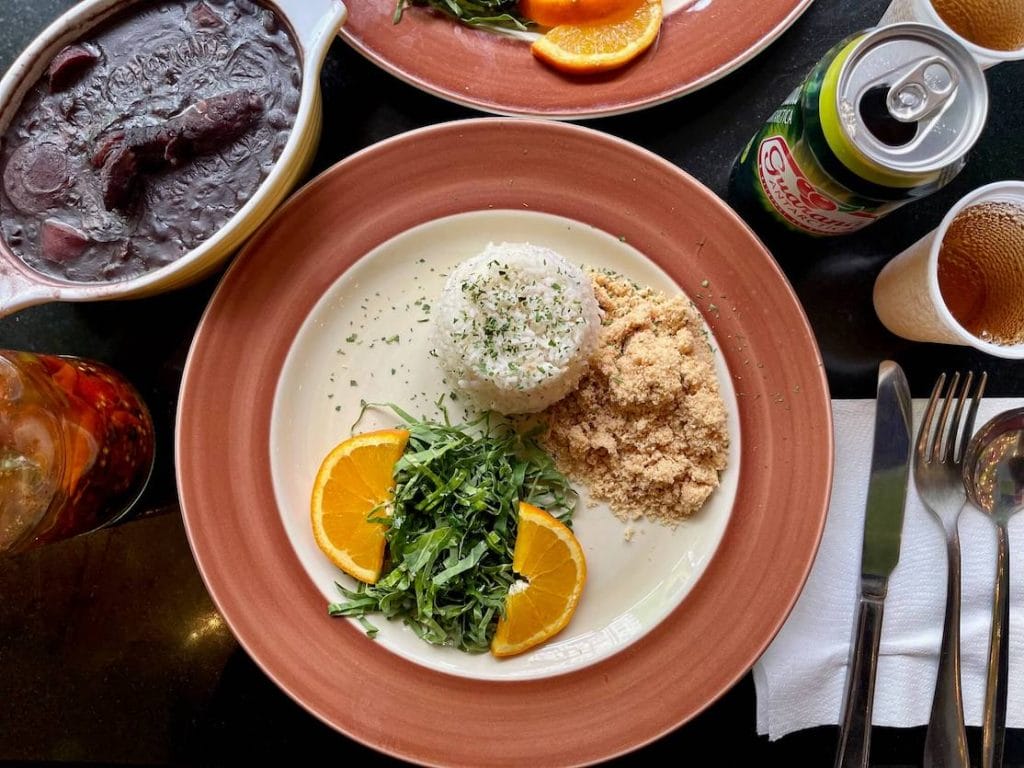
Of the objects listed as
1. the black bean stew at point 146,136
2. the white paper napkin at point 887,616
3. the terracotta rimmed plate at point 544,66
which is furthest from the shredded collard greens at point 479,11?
the white paper napkin at point 887,616

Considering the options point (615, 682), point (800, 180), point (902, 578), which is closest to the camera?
point (800, 180)

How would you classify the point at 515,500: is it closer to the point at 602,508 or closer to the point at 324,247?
the point at 602,508

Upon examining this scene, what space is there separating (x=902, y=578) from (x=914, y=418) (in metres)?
0.29

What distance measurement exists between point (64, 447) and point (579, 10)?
112 centimetres

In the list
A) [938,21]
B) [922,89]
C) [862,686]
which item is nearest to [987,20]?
[938,21]

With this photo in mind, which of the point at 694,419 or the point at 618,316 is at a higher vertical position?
the point at 618,316

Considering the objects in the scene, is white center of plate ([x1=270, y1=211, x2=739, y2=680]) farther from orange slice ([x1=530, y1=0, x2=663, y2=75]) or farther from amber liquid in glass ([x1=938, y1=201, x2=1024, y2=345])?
amber liquid in glass ([x1=938, y1=201, x2=1024, y2=345])

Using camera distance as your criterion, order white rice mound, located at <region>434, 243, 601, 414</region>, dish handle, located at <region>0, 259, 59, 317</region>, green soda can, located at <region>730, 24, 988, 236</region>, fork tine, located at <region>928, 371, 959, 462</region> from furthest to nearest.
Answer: fork tine, located at <region>928, 371, 959, 462</region> → white rice mound, located at <region>434, 243, 601, 414</region> → dish handle, located at <region>0, 259, 59, 317</region> → green soda can, located at <region>730, 24, 988, 236</region>

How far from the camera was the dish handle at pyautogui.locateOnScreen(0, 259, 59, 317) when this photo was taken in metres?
1.13

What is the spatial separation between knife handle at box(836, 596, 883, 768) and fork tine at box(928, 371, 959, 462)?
28 centimetres

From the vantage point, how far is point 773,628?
49.4 inches

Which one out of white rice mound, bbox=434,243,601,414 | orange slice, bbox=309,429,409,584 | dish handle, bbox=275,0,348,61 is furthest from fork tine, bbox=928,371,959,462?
dish handle, bbox=275,0,348,61

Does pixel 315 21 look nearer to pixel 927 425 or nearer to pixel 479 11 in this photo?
pixel 479 11

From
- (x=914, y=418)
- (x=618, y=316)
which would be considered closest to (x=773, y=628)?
(x=914, y=418)
